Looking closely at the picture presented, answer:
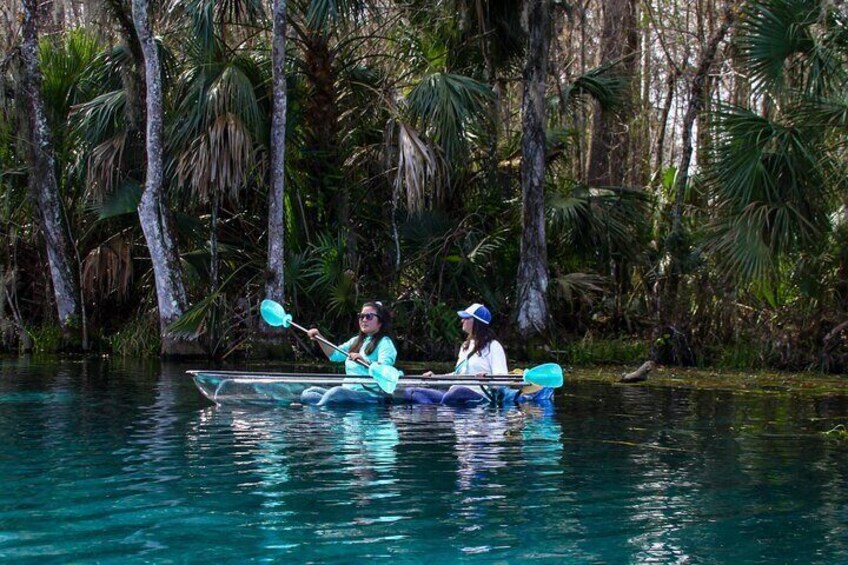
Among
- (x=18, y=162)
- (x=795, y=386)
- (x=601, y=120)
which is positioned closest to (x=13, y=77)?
(x=18, y=162)

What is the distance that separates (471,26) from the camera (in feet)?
65.7

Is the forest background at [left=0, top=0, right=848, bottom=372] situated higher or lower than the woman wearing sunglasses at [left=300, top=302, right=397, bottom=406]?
higher

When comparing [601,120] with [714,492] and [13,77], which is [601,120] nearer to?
[13,77]

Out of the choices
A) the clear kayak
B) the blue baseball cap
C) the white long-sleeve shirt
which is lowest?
the clear kayak

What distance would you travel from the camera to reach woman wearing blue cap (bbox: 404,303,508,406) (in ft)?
43.4

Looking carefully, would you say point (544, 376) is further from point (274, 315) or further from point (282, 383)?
point (274, 315)

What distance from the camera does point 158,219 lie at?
1953cm

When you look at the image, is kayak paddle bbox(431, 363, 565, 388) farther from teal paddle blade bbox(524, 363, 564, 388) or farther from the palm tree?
the palm tree

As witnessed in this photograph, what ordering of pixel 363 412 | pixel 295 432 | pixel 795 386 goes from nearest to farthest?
pixel 295 432 → pixel 363 412 → pixel 795 386

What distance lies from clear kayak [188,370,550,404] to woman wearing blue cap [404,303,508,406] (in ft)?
0.32

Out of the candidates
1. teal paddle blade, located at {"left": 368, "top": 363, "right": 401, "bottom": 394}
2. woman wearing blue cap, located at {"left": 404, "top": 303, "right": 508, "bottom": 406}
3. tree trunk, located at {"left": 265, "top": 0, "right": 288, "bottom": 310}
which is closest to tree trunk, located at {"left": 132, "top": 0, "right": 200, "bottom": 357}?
tree trunk, located at {"left": 265, "top": 0, "right": 288, "bottom": 310}

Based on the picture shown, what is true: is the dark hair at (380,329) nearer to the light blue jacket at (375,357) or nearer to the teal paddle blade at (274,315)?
the light blue jacket at (375,357)

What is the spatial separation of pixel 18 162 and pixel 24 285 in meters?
2.44

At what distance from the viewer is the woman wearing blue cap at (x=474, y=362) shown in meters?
13.2
